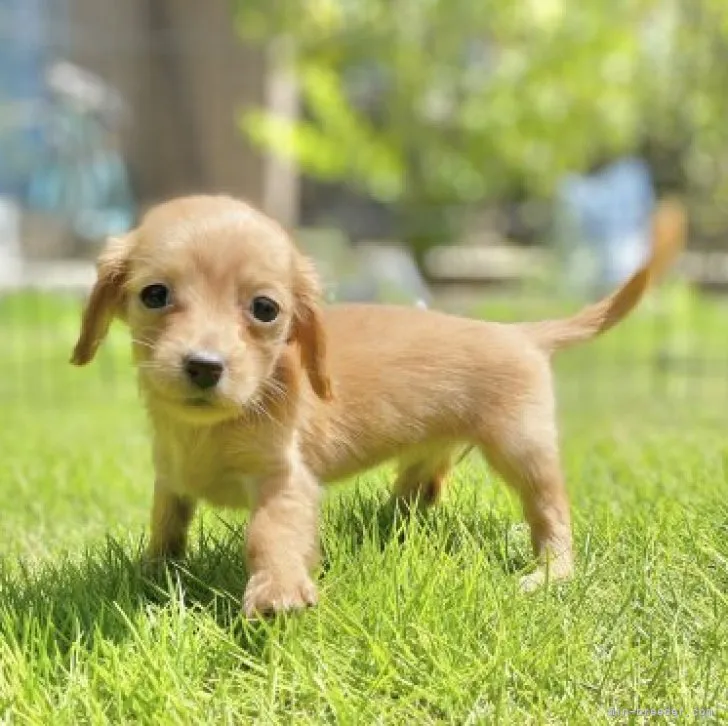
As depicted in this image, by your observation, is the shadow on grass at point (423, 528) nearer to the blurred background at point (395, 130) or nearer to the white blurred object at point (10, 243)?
the blurred background at point (395, 130)

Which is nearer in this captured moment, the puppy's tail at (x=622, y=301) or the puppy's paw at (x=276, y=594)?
the puppy's paw at (x=276, y=594)

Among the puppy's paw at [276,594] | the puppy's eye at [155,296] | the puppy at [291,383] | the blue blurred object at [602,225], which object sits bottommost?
the blue blurred object at [602,225]

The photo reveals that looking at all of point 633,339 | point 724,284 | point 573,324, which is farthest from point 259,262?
point 724,284

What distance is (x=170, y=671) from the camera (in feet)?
5.37

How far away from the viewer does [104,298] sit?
1.92 meters

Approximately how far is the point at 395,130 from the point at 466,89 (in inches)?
28.3

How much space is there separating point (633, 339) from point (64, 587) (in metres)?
6.14

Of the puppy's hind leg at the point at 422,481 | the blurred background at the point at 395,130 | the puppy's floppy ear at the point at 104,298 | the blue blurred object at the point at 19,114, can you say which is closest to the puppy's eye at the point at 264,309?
the puppy's floppy ear at the point at 104,298

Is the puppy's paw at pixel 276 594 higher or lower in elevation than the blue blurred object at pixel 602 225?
higher

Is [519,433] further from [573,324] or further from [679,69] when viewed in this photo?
[679,69]

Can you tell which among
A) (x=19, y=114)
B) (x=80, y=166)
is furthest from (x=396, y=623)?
(x=19, y=114)

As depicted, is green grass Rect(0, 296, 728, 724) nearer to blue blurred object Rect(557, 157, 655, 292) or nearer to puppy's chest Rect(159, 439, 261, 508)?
→ puppy's chest Rect(159, 439, 261, 508)

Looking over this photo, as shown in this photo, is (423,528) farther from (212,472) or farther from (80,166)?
(80,166)

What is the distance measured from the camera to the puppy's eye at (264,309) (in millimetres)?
1795
